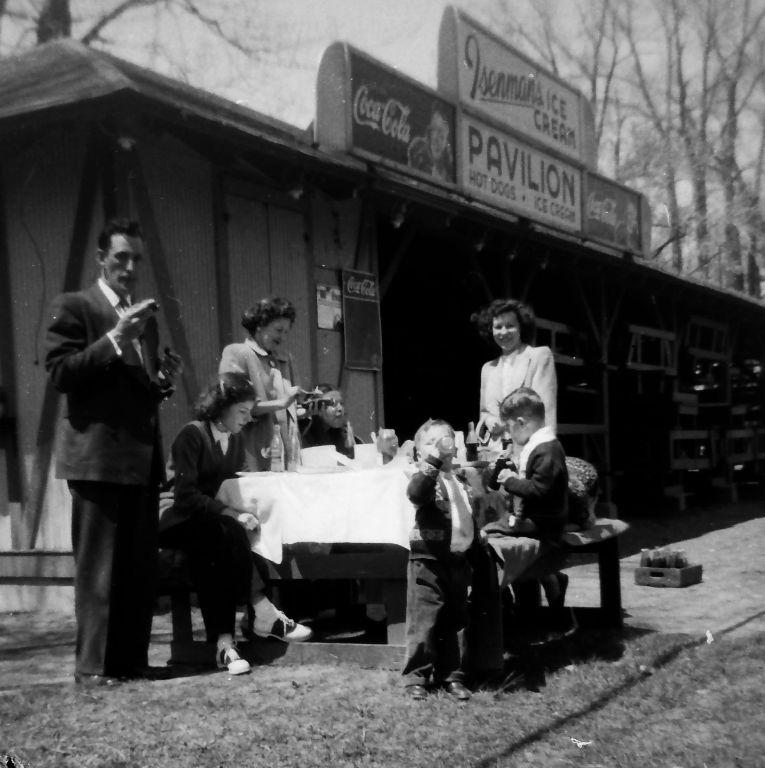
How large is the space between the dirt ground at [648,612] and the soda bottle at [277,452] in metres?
1.17

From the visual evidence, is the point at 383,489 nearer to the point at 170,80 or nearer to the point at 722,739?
the point at 722,739

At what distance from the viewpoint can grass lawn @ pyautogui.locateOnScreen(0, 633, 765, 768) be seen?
3855mm

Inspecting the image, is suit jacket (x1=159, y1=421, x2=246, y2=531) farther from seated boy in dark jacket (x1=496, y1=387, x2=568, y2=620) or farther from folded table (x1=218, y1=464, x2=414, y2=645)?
seated boy in dark jacket (x1=496, y1=387, x2=568, y2=620)

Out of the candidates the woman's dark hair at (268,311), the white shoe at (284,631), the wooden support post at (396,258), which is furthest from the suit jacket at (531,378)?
the wooden support post at (396,258)

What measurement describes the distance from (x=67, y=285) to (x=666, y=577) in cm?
477

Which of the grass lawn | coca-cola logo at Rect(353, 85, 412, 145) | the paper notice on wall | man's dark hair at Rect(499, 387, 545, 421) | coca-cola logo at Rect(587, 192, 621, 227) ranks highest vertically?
coca-cola logo at Rect(587, 192, 621, 227)

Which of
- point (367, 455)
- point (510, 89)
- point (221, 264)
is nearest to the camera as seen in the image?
point (367, 455)

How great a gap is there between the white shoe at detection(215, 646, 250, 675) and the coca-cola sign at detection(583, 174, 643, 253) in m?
10.1

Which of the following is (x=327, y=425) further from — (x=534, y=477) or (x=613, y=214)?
(x=613, y=214)

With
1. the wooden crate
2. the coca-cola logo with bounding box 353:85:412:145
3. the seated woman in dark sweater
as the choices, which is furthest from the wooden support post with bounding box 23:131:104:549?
the wooden crate

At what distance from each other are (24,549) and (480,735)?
449 centimetres

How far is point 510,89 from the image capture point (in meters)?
12.9

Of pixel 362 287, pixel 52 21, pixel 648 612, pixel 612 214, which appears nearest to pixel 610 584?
pixel 648 612

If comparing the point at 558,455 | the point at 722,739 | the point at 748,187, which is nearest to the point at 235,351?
the point at 558,455
